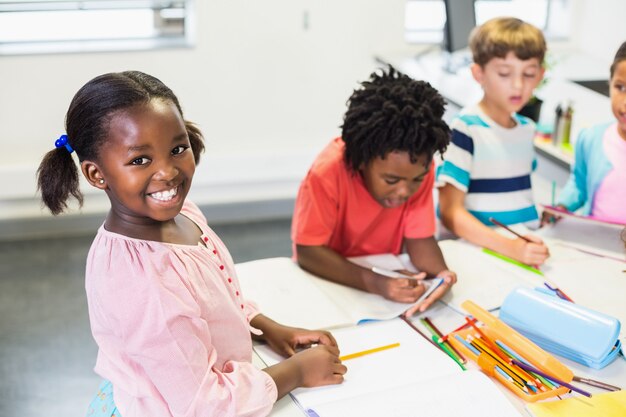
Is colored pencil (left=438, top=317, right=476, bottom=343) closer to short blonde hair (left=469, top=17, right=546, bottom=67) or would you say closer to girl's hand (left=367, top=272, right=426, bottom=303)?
girl's hand (left=367, top=272, right=426, bottom=303)

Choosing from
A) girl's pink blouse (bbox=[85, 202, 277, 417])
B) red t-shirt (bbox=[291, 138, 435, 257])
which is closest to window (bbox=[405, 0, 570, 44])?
red t-shirt (bbox=[291, 138, 435, 257])

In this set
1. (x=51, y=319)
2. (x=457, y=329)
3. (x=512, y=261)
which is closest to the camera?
(x=457, y=329)

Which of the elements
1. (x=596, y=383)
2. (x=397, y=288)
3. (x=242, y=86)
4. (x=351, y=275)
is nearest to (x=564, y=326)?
(x=596, y=383)

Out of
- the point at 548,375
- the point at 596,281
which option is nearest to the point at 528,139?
the point at 596,281

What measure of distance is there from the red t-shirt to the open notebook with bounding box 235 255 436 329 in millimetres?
86

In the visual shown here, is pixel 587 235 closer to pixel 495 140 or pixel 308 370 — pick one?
pixel 495 140

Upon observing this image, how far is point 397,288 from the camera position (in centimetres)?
157

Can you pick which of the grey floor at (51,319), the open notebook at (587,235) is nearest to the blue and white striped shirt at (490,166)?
the open notebook at (587,235)

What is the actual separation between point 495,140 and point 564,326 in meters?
0.71

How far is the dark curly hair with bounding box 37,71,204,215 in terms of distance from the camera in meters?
1.12

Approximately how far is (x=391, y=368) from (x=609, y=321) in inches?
16.6

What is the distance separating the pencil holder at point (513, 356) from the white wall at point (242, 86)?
247 cm

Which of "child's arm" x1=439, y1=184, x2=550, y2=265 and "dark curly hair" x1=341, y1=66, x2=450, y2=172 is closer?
"dark curly hair" x1=341, y1=66, x2=450, y2=172

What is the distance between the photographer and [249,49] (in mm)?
3662
